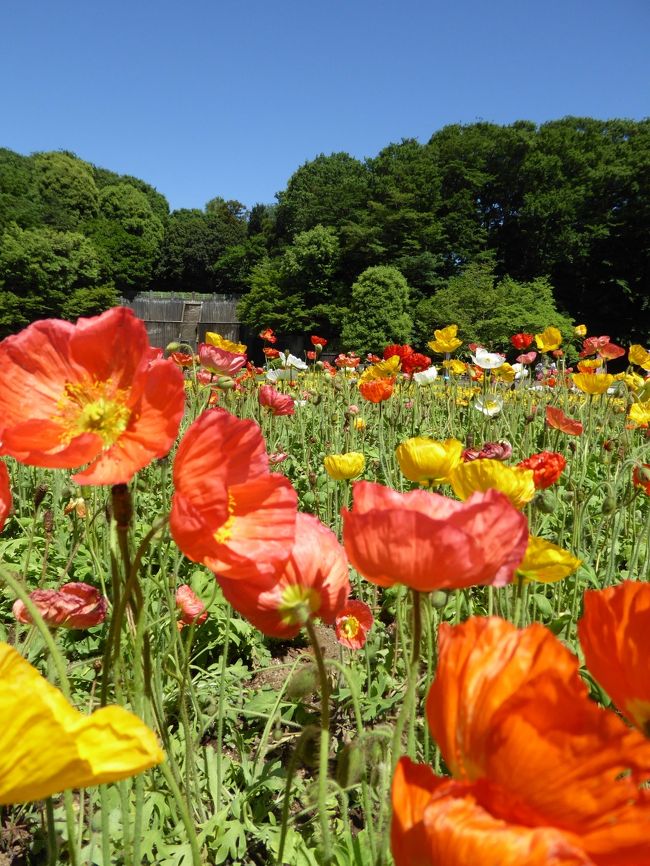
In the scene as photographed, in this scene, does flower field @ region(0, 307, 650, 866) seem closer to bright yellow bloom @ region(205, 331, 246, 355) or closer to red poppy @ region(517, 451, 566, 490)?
red poppy @ region(517, 451, 566, 490)

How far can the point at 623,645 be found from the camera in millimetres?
400

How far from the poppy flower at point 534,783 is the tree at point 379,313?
858 inches

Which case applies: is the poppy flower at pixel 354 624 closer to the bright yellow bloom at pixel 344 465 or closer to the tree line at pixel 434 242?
the bright yellow bloom at pixel 344 465

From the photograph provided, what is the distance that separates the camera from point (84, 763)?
31cm

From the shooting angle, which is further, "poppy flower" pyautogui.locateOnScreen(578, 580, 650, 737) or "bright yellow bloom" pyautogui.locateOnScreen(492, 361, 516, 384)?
"bright yellow bloom" pyautogui.locateOnScreen(492, 361, 516, 384)

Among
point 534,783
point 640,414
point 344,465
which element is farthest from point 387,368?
point 534,783

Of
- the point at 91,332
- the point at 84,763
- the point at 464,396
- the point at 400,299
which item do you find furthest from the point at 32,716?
the point at 400,299

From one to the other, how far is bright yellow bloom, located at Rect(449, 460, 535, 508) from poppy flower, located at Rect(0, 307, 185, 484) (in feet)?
1.54

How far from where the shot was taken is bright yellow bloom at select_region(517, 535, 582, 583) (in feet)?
2.58

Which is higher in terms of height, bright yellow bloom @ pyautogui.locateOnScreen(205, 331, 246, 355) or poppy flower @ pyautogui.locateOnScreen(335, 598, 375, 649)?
bright yellow bloom @ pyautogui.locateOnScreen(205, 331, 246, 355)

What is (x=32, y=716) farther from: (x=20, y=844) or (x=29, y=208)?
(x=29, y=208)

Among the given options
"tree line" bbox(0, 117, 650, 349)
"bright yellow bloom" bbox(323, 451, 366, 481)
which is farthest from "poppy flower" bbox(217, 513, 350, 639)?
"tree line" bbox(0, 117, 650, 349)

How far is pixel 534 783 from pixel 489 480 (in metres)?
0.58

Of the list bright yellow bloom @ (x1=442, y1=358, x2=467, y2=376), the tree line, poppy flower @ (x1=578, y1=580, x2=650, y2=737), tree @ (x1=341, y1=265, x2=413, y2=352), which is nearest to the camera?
poppy flower @ (x1=578, y1=580, x2=650, y2=737)
